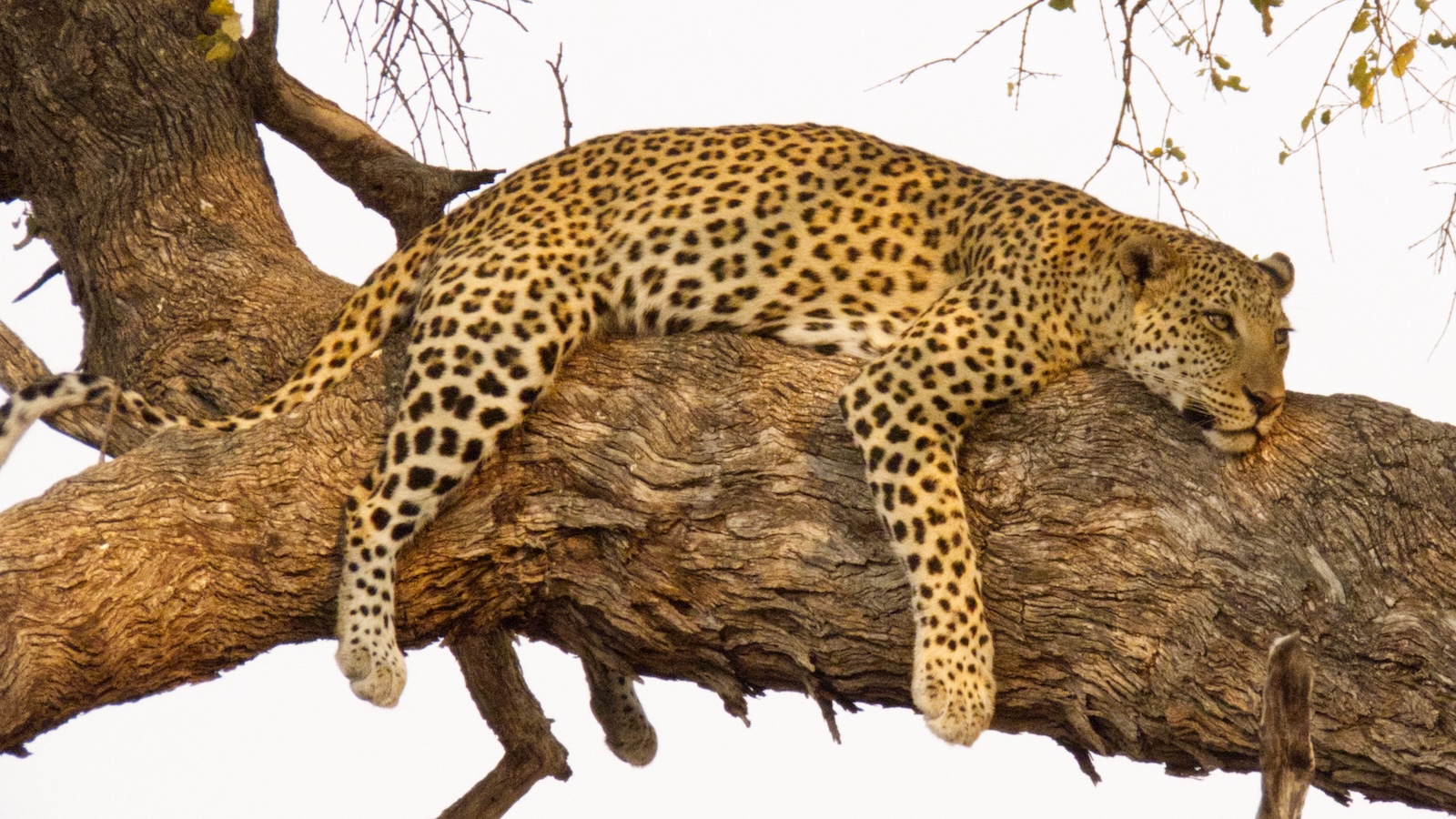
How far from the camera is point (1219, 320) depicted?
20.4 feet

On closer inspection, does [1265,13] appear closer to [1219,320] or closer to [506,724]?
[1219,320]

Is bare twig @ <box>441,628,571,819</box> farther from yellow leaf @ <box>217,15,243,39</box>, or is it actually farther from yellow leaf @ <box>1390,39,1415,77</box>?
yellow leaf @ <box>1390,39,1415,77</box>

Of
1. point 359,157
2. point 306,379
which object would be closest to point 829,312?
point 306,379

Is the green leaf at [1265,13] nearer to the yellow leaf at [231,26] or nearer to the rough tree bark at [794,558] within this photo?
the rough tree bark at [794,558]

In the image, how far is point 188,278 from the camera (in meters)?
7.30

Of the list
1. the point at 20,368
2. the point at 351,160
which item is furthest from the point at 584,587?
the point at 351,160

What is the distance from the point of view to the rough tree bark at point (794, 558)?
16.9ft

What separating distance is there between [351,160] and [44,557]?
378 centimetres

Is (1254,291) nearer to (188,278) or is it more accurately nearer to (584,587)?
(584,587)

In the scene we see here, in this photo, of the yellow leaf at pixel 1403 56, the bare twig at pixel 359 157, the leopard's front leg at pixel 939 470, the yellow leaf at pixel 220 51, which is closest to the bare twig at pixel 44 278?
the bare twig at pixel 359 157

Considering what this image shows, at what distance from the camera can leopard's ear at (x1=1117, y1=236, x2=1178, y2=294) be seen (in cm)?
633

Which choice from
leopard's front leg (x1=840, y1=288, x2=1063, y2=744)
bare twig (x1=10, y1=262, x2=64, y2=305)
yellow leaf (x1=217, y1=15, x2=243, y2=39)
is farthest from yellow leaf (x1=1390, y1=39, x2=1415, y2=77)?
bare twig (x1=10, y1=262, x2=64, y2=305)

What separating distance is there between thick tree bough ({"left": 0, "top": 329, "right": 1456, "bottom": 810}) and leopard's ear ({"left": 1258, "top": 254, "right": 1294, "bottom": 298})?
1.03 meters

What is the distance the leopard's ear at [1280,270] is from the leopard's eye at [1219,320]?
489mm
